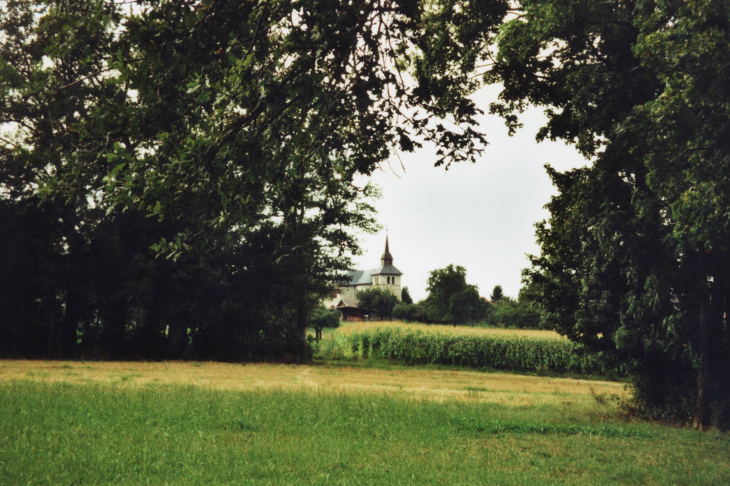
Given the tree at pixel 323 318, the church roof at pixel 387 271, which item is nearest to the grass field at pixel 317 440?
the tree at pixel 323 318

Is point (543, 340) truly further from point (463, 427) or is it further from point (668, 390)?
point (463, 427)

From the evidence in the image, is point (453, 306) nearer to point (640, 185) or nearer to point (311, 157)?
point (640, 185)

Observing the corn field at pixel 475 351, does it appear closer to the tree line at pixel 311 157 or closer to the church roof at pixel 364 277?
the tree line at pixel 311 157

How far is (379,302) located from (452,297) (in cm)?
2103

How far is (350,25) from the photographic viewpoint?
16.9 feet

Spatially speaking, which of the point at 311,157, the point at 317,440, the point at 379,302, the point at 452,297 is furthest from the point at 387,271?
the point at 311,157

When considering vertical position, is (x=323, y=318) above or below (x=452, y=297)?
below

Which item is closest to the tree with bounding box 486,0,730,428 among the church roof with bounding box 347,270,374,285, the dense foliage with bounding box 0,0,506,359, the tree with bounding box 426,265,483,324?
the dense foliage with bounding box 0,0,506,359

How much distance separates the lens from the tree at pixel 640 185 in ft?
30.9

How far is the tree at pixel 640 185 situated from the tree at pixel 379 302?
258ft

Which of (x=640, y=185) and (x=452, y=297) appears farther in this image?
(x=452, y=297)

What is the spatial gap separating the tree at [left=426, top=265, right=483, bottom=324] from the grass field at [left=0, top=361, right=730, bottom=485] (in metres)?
60.9

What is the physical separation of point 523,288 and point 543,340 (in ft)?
66.0

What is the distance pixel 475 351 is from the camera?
118 ft
